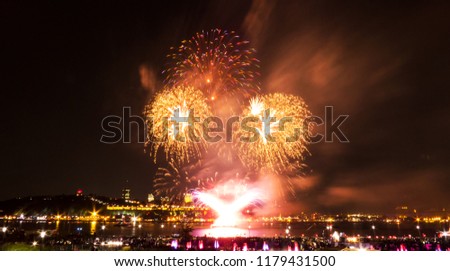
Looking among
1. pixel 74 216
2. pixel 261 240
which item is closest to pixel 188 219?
pixel 74 216

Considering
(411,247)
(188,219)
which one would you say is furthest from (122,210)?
(411,247)
